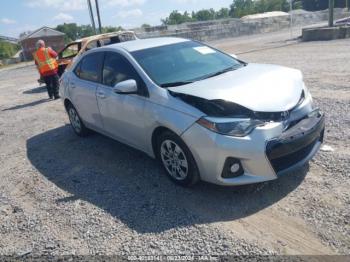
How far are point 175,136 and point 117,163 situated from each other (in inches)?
63.9

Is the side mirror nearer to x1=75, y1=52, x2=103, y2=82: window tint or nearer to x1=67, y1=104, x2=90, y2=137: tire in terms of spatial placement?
x1=75, y1=52, x2=103, y2=82: window tint

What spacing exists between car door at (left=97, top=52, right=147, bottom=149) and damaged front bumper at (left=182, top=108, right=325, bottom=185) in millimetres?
961

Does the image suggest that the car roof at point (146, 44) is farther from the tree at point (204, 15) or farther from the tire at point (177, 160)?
the tree at point (204, 15)

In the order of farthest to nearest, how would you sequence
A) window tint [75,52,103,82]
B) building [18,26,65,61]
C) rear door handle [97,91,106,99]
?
building [18,26,65,61]
window tint [75,52,103,82]
rear door handle [97,91,106,99]

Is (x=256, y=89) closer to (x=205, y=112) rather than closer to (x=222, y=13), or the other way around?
(x=205, y=112)

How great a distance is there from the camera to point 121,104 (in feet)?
15.8

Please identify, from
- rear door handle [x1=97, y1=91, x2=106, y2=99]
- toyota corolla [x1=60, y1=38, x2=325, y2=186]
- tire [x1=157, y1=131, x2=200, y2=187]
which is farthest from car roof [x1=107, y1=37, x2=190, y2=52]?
tire [x1=157, y1=131, x2=200, y2=187]

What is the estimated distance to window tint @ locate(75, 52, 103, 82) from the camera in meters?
5.56

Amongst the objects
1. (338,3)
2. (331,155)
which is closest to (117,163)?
(331,155)

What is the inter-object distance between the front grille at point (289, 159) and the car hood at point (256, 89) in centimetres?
48

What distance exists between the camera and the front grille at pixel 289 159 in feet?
11.9

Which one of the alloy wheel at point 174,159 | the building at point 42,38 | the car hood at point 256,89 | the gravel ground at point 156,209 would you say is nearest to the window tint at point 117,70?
the car hood at point 256,89

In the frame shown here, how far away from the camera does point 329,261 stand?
2811 mm

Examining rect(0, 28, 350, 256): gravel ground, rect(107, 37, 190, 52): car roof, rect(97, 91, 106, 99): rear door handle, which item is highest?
rect(107, 37, 190, 52): car roof
